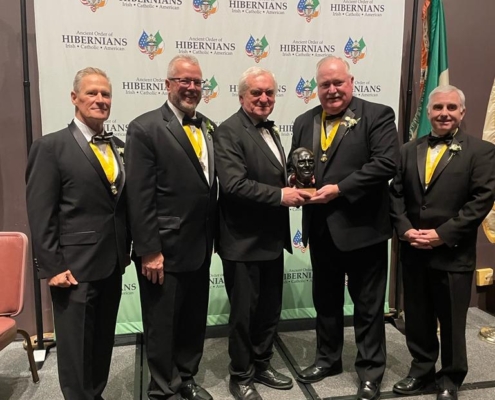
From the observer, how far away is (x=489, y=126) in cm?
349

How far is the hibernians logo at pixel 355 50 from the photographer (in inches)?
141

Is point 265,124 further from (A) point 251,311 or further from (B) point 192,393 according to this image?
(B) point 192,393

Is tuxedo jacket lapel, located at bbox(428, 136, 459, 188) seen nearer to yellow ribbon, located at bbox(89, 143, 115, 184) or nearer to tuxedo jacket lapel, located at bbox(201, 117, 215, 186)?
tuxedo jacket lapel, located at bbox(201, 117, 215, 186)

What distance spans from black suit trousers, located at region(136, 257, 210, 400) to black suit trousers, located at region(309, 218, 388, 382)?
27.5 inches

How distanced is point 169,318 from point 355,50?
2500 mm

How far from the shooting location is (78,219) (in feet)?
7.04

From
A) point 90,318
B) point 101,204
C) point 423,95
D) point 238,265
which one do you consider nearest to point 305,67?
point 423,95

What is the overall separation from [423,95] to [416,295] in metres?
1.63

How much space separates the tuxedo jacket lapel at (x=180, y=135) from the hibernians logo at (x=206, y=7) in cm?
134

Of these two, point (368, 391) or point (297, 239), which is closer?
point (368, 391)

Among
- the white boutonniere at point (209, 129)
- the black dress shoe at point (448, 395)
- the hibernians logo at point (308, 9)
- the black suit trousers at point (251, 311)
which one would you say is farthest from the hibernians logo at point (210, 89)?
the black dress shoe at point (448, 395)

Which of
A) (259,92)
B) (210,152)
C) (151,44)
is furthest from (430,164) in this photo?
(151,44)

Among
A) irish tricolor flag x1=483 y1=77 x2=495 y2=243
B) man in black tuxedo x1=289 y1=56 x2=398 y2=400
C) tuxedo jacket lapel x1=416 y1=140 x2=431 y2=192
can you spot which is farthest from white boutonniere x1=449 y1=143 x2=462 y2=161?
irish tricolor flag x1=483 y1=77 x2=495 y2=243

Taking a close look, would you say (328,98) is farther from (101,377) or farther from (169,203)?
(101,377)
